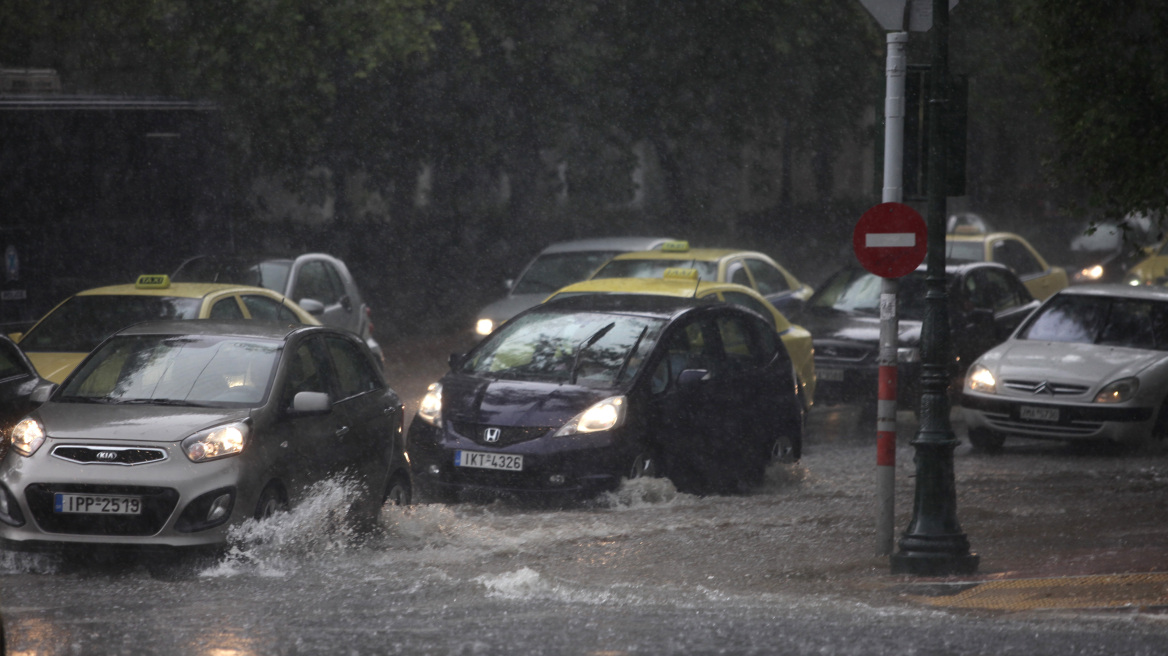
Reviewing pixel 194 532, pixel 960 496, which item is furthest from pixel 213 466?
pixel 960 496

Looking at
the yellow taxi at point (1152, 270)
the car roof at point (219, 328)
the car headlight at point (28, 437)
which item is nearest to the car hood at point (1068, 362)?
the car roof at point (219, 328)

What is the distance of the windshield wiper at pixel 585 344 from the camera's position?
10.9m

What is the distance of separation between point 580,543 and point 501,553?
0.54 m

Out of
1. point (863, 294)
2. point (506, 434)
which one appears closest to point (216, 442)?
point (506, 434)

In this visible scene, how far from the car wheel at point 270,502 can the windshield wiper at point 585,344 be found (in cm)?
257

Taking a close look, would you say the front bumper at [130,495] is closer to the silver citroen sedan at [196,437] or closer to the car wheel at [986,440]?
the silver citroen sedan at [196,437]

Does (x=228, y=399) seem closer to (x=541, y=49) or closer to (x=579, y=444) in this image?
(x=579, y=444)

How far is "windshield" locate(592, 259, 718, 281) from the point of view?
17641mm

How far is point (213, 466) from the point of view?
8359mm

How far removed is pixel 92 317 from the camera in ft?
41.7

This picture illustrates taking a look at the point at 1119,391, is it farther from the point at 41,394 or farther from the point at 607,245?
the point at 41,394

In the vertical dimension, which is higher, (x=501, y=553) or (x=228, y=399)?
(x=228, y=399)

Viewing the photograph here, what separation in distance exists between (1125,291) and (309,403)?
8.89m

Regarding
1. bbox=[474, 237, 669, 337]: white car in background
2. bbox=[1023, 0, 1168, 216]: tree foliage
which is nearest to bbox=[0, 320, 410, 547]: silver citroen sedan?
bbox=[1023, 0, 1168, 216]: tree foliage
